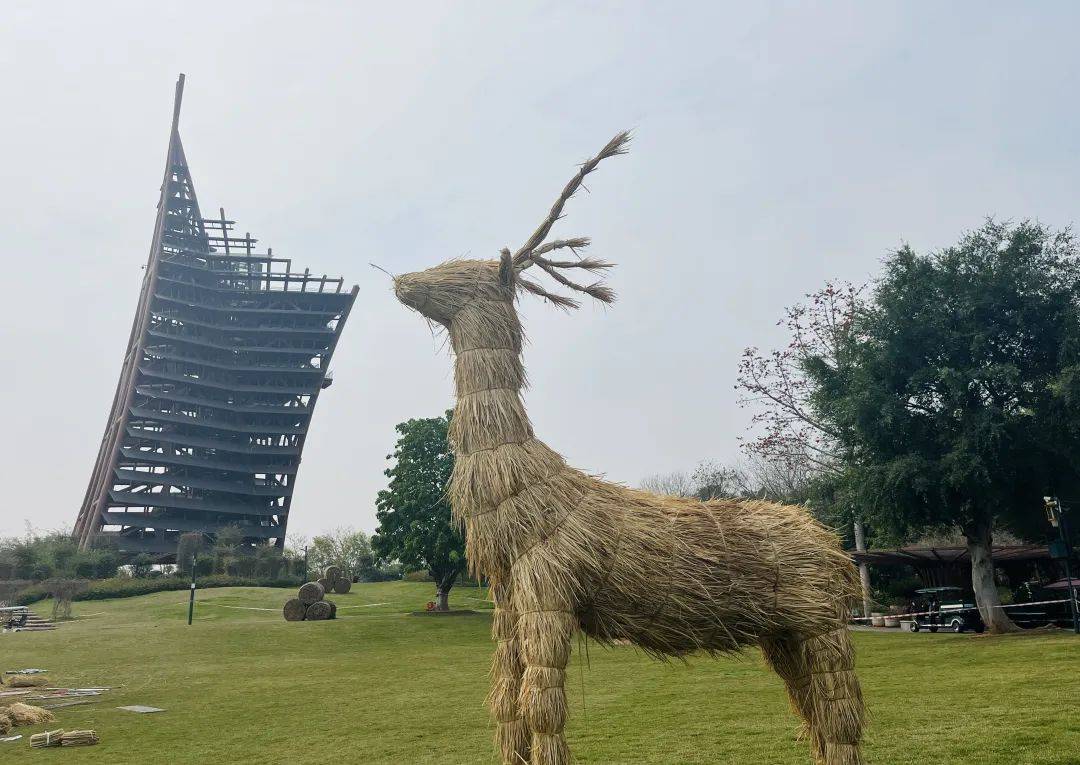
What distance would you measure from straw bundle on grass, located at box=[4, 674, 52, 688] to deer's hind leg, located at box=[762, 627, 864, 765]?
17.7 m

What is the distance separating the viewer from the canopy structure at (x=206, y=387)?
77.9m

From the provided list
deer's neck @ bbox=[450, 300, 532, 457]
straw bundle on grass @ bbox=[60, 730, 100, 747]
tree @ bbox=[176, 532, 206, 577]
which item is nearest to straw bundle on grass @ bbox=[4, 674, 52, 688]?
straw bundle on grass @ bbox=[60, 730, 100, 747]

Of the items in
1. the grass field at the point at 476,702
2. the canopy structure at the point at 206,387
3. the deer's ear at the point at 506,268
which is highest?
the canopy structure at the point at 206,387

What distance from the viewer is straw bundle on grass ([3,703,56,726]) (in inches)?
521

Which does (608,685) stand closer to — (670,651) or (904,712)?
(904,712)

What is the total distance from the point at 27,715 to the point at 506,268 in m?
12.3

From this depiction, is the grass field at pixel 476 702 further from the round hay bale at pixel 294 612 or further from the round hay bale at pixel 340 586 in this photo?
the round hay bale at pixel 340 586

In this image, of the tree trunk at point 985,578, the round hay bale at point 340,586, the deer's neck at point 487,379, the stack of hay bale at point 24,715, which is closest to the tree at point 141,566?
the round hay bale at point 340,586

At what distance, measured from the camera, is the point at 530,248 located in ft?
20.8

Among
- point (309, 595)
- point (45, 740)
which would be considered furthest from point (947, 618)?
point (309, 595)

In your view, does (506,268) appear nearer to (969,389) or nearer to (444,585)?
(969,389)

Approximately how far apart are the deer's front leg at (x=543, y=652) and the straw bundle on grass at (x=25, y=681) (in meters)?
16.8

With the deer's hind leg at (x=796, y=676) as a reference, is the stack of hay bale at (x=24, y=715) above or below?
below

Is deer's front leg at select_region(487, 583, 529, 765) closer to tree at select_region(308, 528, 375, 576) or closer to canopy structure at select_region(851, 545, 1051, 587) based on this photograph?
canopy structure at select_region(851, 545, 1051, 587)
